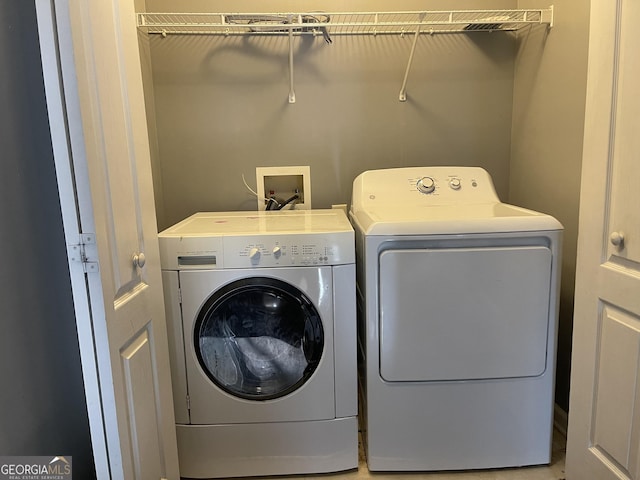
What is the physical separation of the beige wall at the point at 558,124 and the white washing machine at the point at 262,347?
94cm

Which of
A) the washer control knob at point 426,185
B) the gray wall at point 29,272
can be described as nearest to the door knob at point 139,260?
the gray wall at point 29,272

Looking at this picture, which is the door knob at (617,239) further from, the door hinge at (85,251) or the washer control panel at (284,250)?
the door hinge at (85,251)

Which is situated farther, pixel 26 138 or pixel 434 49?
pixel 434 49

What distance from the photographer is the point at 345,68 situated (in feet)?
6.91

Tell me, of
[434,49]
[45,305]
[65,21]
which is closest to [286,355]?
[45,305]

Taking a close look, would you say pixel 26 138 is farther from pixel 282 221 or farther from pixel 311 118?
pixel 311 118

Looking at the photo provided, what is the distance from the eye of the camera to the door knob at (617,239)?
116 cm

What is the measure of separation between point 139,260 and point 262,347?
606 millimetres

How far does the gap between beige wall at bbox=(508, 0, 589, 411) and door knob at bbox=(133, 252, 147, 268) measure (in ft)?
5.24

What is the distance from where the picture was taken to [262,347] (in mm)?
1548

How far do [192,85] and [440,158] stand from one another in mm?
1306

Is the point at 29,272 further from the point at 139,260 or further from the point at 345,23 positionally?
the point at 345,23

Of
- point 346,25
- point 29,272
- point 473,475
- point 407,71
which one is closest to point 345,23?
point 346,25

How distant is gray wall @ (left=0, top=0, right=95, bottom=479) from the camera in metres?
0.89
